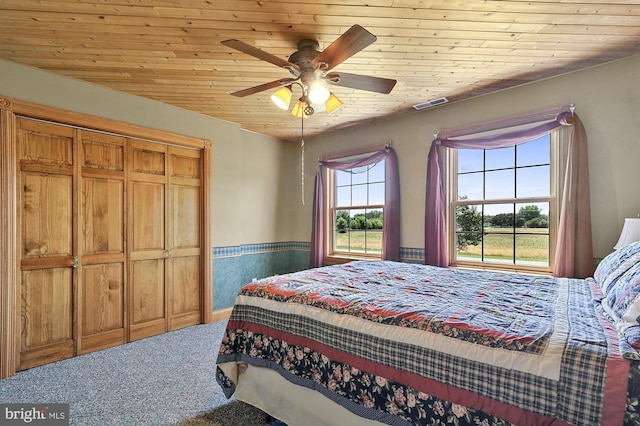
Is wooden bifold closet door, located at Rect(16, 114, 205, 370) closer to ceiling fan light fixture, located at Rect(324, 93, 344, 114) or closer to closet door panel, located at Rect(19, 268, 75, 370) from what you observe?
closet door panel, located at Rect(19, 268, 75, 370)

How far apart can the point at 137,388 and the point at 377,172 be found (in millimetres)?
3527

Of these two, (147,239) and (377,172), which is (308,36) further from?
(147,239)

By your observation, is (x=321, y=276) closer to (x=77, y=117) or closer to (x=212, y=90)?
(x=212, y=90)

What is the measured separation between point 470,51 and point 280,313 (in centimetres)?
241

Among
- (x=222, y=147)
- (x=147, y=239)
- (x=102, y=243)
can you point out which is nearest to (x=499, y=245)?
(x=222, y=147)

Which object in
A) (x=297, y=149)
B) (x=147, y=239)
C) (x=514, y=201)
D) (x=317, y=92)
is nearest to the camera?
(x=317, y=92)

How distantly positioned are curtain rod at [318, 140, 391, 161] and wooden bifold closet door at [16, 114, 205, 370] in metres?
1.80

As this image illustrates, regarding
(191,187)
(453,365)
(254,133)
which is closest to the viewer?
(453,365)

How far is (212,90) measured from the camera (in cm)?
314

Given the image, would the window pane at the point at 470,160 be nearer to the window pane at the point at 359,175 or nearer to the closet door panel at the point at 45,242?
the window pane at the point at 359,175

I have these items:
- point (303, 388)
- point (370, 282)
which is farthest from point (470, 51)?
point (303, 388)

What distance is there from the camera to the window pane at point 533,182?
3.04m

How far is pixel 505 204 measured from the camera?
3.27 meters

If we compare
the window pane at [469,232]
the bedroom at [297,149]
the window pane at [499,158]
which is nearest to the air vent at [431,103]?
the bedroom at [297,149]
